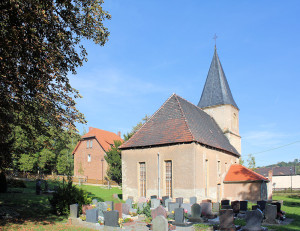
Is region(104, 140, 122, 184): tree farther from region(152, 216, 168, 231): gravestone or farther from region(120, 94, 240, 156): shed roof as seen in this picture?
region(152, 216, 168, 231): gravestone

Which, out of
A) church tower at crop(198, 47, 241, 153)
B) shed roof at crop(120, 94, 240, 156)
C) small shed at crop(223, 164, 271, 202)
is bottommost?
small shed at crop(223, 164, 271, 202)

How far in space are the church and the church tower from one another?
5.95m

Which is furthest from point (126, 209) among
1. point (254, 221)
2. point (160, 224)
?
point (254, 221)

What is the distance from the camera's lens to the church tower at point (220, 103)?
33.5 meters

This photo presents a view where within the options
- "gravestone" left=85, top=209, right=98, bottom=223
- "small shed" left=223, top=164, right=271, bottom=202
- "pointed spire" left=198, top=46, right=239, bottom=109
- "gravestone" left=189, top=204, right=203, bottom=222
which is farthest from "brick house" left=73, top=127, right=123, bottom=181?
"gravestone" left=85, top=209, right=98, bottom=223

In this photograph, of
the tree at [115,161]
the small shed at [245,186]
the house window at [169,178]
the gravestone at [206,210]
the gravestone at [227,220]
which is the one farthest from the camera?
the tree at [115,161]

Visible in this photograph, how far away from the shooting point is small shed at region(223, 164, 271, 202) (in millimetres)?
24719

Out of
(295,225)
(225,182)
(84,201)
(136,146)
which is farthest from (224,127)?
(84,201)

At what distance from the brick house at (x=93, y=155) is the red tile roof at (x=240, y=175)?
72.3 ft

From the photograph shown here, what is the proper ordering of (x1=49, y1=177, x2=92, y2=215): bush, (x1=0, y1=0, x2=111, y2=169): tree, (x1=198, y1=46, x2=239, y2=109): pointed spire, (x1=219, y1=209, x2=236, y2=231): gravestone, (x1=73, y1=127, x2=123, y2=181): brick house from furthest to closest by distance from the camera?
(x1=73, y1=127, x2=123, y2=181): brick house → (x1=198, y1=46, x2=239, y2=109): pointed spire → (x1=49, y1=177, x2=92, y2=215): bush → (x1=219, y1=209, x2=236, y2=231): gravestone → (x1=0, y1=0, x2=111, y2=169): tree

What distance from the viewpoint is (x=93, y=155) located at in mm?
45156

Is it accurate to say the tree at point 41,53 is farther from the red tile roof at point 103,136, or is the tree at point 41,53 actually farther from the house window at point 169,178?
the red tile roof at point 103,136

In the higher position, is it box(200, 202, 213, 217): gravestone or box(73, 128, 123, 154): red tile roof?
box(73, 128, 123, 154): red tile roof

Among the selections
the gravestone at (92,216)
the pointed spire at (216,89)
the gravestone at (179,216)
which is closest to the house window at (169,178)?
the gravestone at (179,216)
